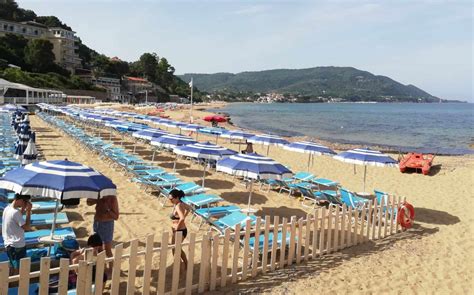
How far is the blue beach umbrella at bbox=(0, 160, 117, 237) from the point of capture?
4.53 m

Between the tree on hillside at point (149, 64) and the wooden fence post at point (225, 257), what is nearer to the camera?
the wooden fence post at point (225, 257)

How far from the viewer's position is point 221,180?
12.5 metres

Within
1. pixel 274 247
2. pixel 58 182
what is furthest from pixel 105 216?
pixel 274 247

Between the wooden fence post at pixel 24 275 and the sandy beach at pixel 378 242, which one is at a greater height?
the wooden fence post at pixel 24 275

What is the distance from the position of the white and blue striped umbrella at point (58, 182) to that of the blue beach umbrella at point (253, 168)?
2.83 metres

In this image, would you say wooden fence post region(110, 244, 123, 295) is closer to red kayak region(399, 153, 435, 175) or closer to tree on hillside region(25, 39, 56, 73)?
red kayak region(399, 153, 435, 175)

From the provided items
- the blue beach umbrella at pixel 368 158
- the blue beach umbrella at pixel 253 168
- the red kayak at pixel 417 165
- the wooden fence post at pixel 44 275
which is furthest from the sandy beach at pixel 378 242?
the wooden fence post at pixel 44 275

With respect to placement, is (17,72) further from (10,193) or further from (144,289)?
(144,289)

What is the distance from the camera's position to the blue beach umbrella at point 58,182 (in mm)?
4527

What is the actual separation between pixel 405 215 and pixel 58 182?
6953mm

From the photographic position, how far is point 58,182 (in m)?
4.61

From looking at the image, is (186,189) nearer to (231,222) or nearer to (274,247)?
(231,222)

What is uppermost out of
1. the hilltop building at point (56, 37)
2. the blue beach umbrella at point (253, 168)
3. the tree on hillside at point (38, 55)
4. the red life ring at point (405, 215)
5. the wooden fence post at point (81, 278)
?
the hilltop building at point (56, 37)

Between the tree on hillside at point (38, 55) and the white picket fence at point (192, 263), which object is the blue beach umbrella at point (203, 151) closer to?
the white picket fence at point (192, 263)
